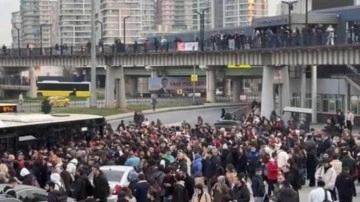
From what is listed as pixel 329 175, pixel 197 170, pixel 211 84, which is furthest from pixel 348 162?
pixel 211 84

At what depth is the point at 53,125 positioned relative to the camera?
3106 centimetres

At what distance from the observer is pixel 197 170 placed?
2359 cm

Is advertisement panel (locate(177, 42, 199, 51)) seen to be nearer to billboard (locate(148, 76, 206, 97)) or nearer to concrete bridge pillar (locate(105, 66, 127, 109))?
concrete bridge pillar (locate(105, 66, 127, 109))

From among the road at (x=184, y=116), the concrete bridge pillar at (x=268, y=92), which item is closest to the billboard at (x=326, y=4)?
the road at (x=184, y=116)

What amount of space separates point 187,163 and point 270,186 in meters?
2.34

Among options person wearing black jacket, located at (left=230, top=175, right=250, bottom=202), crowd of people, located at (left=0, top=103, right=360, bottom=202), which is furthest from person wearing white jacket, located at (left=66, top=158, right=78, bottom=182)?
person wearing black jacket, located at (left=230, top=175, right=250, bottom=202)

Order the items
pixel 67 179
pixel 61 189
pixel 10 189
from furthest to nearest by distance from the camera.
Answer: pixel 67 179, pixel 61 189, pixel 10 189

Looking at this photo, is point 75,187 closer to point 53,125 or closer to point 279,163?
point 279,163

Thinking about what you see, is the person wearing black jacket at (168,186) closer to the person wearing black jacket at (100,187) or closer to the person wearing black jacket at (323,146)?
the person wearing black jacket at (100,187)

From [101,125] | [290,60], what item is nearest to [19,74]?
[290,60]

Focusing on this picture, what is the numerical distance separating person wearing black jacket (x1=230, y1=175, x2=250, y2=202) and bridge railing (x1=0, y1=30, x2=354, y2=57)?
117ft

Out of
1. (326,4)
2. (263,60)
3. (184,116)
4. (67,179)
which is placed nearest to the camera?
(67,179)

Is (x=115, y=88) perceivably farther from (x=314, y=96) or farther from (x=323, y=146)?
(x=323, y=146)

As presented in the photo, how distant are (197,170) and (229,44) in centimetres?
4267
